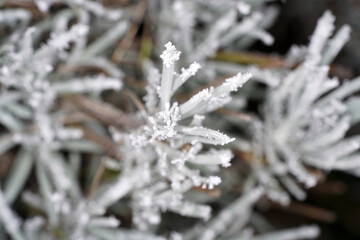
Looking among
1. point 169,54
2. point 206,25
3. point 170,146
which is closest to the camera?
point 169,54

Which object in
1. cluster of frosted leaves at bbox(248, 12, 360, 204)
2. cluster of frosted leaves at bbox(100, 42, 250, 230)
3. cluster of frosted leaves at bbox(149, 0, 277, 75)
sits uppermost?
cluster of frosted leaves at bbox(149, 0, 277, 75)

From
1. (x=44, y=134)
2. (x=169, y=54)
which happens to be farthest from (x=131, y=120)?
(x=169, y=54)

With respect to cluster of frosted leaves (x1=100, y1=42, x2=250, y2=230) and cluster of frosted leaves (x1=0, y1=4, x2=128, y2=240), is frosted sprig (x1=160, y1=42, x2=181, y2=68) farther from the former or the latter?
cluster of frosted leaves (x1=0, y1=4, x2=128, y2=240)

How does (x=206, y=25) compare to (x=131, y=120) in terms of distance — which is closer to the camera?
(x=131, y=120)

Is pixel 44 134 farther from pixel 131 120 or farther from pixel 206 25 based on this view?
pixel 206 25

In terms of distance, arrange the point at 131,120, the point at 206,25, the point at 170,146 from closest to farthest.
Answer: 1. the point at 170,146
2. the point at 131,120
3. the point at 206,25

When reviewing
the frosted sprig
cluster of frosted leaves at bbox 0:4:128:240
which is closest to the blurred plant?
cluster of frosted leaves at bbox 0:4:128:240

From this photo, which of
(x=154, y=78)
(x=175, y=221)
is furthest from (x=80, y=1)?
(x=175, y=221)

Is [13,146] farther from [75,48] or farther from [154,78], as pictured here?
[154,78]
